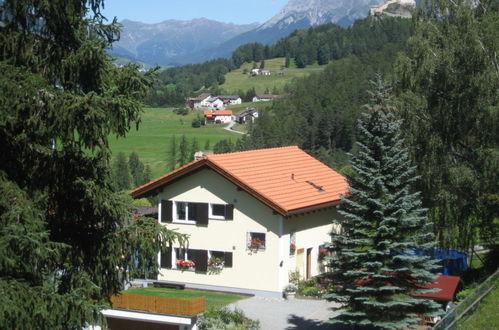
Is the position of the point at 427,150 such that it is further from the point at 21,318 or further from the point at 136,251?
the point at 21,318

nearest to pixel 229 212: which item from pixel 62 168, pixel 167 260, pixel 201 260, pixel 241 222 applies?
pixel 241 222

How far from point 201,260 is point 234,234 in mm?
1795

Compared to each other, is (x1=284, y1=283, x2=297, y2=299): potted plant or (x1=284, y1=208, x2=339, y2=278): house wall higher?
(x1=284, y1=208, x2=339, y2=278): house wall

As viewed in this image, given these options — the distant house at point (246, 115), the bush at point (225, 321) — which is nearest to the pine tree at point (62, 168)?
the bush at point (225, 321)

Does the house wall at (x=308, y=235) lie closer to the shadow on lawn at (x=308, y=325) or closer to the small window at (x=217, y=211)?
the small window at (x=217, y=211)

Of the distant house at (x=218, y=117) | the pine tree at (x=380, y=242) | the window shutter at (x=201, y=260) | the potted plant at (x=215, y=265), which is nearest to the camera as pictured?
the pine tree at (x=380, y=242)

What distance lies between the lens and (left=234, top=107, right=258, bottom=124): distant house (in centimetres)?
18338

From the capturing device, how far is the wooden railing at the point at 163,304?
2120 centimetres

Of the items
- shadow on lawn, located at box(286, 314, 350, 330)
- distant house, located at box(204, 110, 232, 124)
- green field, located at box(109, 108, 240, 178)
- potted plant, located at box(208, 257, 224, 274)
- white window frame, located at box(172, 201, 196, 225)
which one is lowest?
shadow on lawn, located at box(286, 314, 350, 330)

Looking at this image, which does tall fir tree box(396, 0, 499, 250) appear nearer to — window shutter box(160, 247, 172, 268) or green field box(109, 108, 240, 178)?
window shutter box(160, 247, 172, 268)

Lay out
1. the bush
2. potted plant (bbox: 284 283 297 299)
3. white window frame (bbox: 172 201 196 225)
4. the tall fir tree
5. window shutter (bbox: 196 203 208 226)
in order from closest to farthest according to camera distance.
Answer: the bush < the tall fir tree < potted plant (bbox: 284 283 297 299) < window shutter (bbox: 196 203 208 226) < white window frame (bbox: 172 201 196 225)

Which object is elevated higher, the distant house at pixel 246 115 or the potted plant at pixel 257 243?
the distant house at pixel 246 115

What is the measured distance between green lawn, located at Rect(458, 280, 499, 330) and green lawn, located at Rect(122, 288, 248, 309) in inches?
358

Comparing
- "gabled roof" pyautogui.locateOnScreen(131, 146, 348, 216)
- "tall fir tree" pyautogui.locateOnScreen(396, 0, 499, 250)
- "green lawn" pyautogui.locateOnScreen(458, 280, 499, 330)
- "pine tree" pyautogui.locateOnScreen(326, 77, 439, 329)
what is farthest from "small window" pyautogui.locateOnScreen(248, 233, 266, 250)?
"green lawn" pyautogui.locateOnScreen(458, 280, 499, 330)
